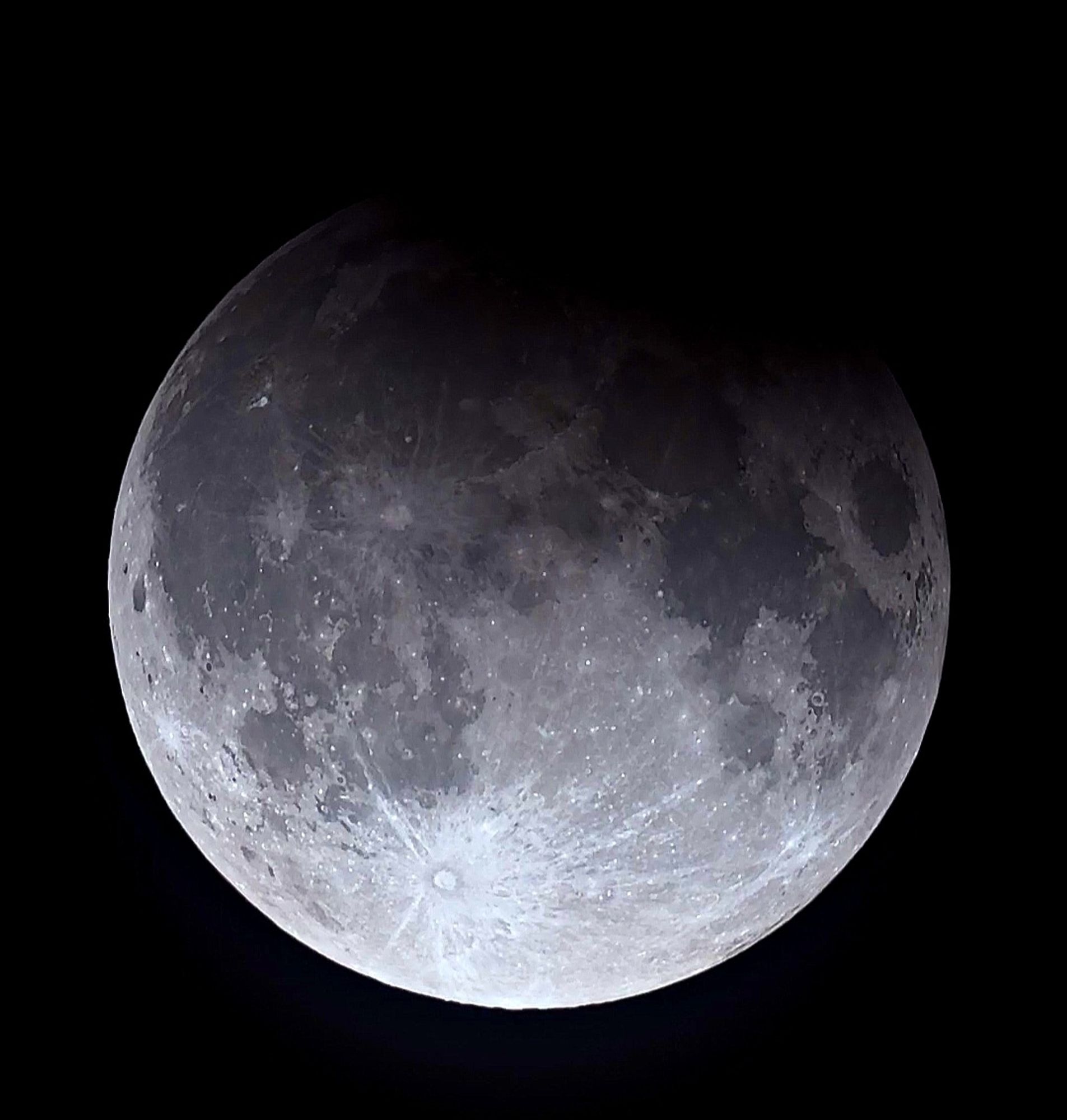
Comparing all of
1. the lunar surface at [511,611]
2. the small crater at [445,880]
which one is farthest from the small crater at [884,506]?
the small crater at [445,880]

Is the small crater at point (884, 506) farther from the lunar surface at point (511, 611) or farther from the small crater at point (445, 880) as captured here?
the small crater at point (445, 880)

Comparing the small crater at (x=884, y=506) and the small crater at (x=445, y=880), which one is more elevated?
the small crater at (x=884, y=506)

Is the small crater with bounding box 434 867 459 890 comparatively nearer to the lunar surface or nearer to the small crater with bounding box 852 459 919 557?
the lunar surface

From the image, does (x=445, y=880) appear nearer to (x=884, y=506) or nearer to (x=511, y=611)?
(x=511, y=611)

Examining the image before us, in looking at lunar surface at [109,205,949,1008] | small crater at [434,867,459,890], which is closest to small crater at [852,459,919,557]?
lunar surface at [109,205,949,1008]

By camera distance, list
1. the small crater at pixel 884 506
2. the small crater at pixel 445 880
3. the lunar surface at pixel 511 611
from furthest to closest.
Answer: the small crater at pixel 884 506, the small crater at pixel 445 880, the lunar surface at pixel 511 611

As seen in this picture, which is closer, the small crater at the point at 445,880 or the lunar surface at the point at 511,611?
the lunar surface at the point at 511,611

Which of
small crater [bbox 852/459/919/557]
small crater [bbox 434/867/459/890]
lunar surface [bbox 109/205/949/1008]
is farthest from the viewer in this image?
small crater [bbox 852/459/919/557]

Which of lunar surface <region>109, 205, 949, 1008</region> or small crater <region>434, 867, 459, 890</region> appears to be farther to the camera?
small crater <region>434, 867, 459, 890</region>

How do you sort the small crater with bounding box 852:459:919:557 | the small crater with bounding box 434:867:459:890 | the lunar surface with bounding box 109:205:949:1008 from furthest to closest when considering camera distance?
1. the small crater with bounding box 852:459:919:557
2. the small crater with bounding box 434:867:459:890
3. the lunar surface with bounding box 109:205:949:1008
